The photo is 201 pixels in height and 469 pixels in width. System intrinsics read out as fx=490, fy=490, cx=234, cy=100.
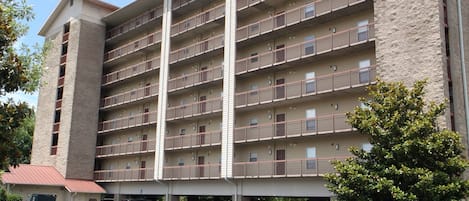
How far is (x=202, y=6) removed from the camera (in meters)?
40.9

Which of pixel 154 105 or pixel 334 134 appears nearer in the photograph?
pixel 334 134

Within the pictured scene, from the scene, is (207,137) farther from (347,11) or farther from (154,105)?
(347,11)

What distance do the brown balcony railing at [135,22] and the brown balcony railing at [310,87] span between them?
607 inches

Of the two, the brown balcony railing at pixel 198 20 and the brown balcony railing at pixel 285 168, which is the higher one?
the brown balcony railing at pixel 198 20

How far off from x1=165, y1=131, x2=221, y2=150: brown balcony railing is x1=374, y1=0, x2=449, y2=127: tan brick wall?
13.8 m

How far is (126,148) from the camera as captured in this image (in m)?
44.5

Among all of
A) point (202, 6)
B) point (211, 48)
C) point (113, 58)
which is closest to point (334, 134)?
point (211, 48)

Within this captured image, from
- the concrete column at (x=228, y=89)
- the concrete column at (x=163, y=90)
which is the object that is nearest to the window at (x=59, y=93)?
the concrete column at (x=163, y=90)

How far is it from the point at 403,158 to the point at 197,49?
74.9 ft

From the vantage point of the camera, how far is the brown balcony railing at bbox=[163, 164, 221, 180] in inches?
1357

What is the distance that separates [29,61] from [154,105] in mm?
30267

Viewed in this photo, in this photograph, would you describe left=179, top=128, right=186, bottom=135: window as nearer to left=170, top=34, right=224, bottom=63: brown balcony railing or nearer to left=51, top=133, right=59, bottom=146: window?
left=170, top=34, right=224, bottom=63: brown balcony railing

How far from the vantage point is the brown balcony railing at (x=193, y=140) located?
35594 millimetres

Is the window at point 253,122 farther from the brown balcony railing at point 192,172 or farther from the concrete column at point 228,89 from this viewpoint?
the brown balcony railing at point 192,172
